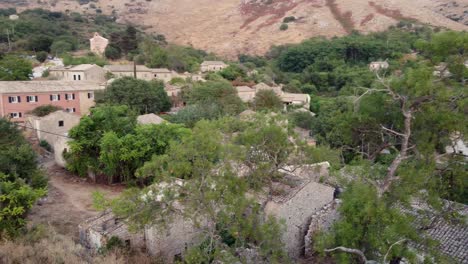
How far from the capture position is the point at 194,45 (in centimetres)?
8462

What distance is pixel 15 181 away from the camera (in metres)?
13.2

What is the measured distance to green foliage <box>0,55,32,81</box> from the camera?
32.7 metres

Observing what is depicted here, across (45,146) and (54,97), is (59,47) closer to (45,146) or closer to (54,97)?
(54,97)

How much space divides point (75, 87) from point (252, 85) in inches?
753

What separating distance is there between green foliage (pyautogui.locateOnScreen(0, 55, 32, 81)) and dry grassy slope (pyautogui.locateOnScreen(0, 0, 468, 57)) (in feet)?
151

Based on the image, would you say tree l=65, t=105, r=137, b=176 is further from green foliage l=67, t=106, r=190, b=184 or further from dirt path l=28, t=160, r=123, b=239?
dirt path l=28, t=160, r=123, b=239

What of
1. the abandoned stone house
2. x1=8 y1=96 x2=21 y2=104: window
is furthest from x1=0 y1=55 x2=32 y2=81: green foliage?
the abandoned stone house

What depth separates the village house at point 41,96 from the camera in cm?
2645

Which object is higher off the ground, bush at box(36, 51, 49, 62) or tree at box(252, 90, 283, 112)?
tree at box(252, 90, 283, 112)

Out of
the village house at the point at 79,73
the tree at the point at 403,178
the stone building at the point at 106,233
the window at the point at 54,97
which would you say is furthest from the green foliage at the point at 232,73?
the tree at the point at 403,178

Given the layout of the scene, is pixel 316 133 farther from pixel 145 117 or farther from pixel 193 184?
pixel 193 184

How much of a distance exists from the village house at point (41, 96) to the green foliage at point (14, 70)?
5.47 m

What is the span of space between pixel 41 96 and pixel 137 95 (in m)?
6.28

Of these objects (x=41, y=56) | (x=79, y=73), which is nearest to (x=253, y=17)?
(x=41, y=56)
